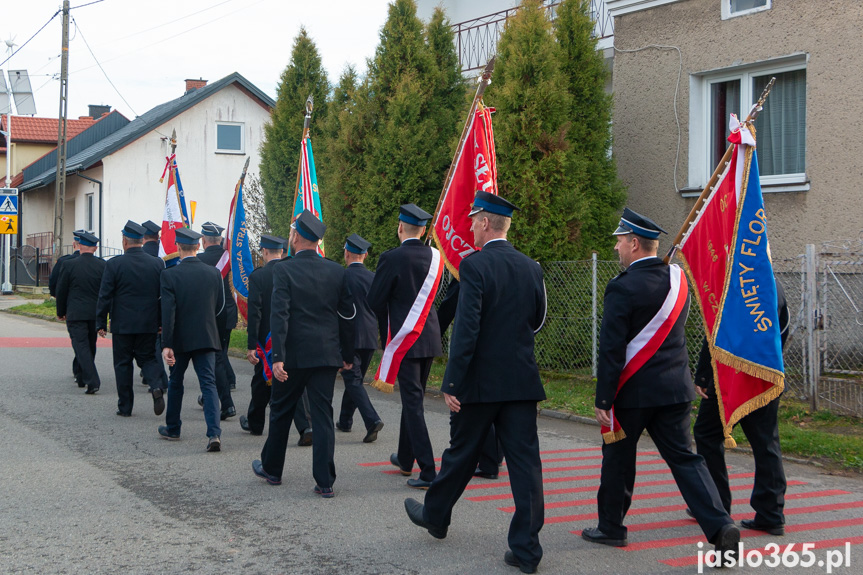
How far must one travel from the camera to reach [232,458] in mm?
7723

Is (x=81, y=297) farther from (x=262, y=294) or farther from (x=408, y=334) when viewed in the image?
(x=408, y=334)

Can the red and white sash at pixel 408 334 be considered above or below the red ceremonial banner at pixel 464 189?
below

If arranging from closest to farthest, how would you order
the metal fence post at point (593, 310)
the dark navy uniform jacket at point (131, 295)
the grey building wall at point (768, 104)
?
the dark navy uniform jacket at point (131, 295)
the grey building wall at point (768, 104)
the metal fence post at point (593, 310)

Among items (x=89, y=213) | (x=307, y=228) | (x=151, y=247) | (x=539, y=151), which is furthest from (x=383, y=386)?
(x=89, y=213)

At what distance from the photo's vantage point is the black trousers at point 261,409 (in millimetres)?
8414

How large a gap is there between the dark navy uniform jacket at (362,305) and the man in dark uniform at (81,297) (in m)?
4.50

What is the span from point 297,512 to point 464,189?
138 inches

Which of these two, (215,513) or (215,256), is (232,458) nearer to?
(215,513)

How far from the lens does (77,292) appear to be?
11.7 metres

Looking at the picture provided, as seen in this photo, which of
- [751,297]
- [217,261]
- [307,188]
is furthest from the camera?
[307,188]

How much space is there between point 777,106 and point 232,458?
8629mm

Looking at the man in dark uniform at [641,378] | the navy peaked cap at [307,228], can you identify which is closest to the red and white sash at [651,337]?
the man in dark uniform at [641,378]

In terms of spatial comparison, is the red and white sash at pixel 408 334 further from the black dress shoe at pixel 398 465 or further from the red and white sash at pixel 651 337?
the red and white sash at pixel 651 337

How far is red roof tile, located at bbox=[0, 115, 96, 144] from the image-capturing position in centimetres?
4378
